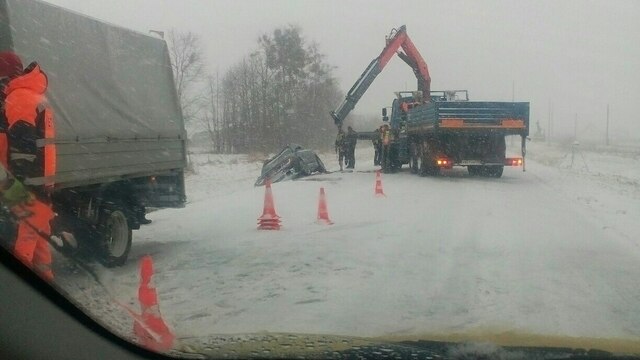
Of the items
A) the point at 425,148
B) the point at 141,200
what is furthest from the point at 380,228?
the point at 425,148

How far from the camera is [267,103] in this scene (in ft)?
105

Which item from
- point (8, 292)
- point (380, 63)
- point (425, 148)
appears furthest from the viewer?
point (380, 63)

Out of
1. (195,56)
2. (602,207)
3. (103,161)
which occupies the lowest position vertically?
(602,207)

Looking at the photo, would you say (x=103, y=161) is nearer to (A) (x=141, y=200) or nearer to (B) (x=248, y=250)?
(A) (x=141, y=200)

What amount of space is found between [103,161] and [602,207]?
36.1ft

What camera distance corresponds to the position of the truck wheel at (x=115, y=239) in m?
8.21

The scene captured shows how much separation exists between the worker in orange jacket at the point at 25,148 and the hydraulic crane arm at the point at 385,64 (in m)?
22.2

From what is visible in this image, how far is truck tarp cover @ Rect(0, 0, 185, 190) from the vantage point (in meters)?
7.27

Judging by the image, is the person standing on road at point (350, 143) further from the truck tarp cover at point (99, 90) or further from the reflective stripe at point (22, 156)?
the reflective stripe at point (22, 156)

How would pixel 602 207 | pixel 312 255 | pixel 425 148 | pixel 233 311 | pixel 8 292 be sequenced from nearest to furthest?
1. pixel 8 292
2. pixel 233 311
3. pixel 312 255
4. pixel 602 207
5. pixel 425 148

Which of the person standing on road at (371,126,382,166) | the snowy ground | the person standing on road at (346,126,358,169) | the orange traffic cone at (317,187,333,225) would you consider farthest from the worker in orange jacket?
the person standing on road at (371,126,382,166)

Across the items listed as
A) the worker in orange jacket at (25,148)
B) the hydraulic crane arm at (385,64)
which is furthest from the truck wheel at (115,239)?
the hydraulic crane arm at (385,64)

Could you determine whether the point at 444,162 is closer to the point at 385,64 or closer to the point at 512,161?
the point at 512,161

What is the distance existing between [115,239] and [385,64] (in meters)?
20.3
